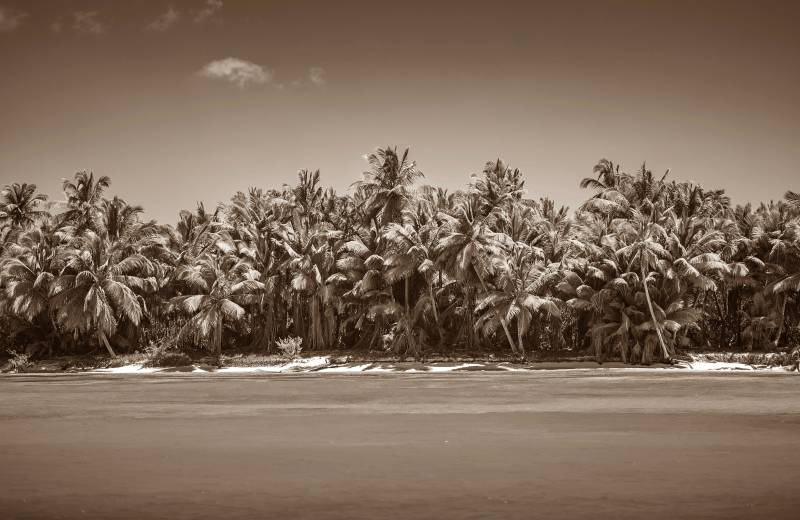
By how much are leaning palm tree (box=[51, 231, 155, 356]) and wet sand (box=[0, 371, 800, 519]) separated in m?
22.2

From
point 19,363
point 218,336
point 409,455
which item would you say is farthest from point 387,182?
point 409,455

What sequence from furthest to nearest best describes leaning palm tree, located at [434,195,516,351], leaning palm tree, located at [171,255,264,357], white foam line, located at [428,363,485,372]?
leaning palm tree, located at [171,255,264,357] → leaning palm tree, located at [434,195,516,351] → white foam line, located at [428,363,485,372]

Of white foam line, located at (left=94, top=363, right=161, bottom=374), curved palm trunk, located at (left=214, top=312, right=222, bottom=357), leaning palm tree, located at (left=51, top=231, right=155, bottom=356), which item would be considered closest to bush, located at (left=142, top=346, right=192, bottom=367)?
white foam line, located at (left=94, top=363, right=161, bottom=374)

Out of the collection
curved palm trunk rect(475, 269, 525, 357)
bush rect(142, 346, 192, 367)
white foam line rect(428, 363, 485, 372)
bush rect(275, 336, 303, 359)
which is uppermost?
curved palm trunk rect(475, 269, 525, 357)

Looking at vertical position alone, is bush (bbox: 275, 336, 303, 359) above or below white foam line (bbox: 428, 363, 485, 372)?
above

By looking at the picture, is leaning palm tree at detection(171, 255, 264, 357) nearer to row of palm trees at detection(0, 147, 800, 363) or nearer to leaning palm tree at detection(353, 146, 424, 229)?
row of palm trees at detection(0, 147, 800, 363)

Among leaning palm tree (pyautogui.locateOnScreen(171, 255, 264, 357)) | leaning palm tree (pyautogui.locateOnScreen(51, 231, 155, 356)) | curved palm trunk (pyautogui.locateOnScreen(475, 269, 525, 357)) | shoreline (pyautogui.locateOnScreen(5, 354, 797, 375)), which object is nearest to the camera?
shoreline (pyautogui.locateOnScreen(5, 354, 797, 375))

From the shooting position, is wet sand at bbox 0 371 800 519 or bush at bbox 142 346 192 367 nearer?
wet sand at bbox 0 371 800 519

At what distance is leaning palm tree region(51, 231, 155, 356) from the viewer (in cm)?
5212

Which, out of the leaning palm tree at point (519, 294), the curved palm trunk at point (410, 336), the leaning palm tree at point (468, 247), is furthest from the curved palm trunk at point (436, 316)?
the leaning palm tree at point (519, 294)

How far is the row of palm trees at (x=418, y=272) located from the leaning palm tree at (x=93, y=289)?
0.44ft

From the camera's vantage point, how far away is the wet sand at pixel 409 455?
1125cm

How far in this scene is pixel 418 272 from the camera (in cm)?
5516

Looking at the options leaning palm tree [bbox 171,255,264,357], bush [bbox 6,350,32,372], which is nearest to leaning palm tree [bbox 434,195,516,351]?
leaning palm tree [bbox 171,255,264,357]
